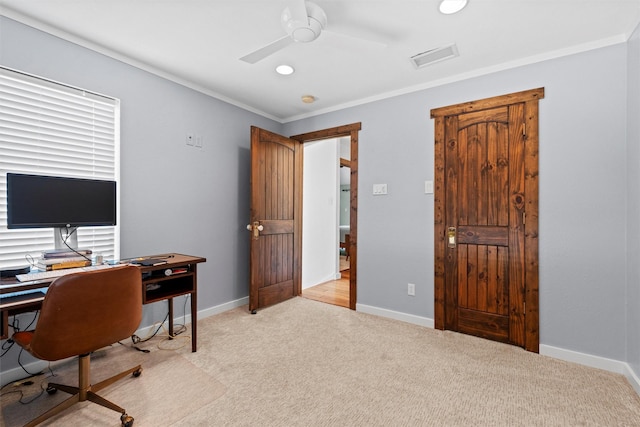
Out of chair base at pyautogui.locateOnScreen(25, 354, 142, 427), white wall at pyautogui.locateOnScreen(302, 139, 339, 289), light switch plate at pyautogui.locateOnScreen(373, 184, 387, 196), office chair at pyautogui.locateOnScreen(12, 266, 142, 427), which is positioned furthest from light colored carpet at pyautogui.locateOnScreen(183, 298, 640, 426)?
white wall at pyautogui.locateOnScreen(302, 139, 339, 289)

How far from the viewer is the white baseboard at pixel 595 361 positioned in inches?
78.3

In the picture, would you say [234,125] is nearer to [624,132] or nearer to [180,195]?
[180,195]

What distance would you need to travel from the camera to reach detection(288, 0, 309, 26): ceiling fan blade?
1574mm

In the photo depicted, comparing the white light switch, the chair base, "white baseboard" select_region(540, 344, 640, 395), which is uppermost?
the white light switch

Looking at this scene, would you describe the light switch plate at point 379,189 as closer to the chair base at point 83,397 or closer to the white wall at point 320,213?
the white wall at point 320,213

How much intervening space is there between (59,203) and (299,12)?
1938 millimetres

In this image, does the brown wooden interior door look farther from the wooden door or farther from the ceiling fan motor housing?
the wooden door

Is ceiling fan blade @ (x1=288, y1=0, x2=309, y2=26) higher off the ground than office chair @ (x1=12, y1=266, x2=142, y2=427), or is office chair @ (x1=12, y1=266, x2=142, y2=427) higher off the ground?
ceiling fan blade @ (x1=288, y1=0, x2=309, y2=26)

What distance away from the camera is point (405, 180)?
122 inches

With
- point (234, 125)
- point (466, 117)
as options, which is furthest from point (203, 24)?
point (466, 117)

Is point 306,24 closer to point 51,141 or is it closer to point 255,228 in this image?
point 51,141

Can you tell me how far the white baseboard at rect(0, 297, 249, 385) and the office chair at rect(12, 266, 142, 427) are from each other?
52cm

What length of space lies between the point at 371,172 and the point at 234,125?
1689 millimetres

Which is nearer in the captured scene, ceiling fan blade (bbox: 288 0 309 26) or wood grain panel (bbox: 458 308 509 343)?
ceiling fan blade (bbox: 288 0 309 26)
